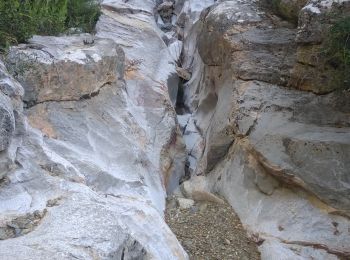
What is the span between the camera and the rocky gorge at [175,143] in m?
4.72

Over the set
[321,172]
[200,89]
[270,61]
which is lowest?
[200,89]

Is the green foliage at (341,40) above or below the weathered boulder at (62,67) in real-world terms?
above

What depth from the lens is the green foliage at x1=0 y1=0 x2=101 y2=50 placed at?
23.6ft

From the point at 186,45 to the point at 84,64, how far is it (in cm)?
663

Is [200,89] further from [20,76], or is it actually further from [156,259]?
[156,259]

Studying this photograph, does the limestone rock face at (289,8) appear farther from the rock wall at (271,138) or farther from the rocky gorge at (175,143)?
the rock wall at (271,138)

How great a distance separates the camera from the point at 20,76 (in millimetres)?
6535

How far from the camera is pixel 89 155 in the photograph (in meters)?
6.51

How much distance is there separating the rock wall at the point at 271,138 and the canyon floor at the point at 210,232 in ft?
0.49

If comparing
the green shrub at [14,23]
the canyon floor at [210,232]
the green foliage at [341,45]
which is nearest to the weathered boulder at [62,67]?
the green shrub at [14,23]

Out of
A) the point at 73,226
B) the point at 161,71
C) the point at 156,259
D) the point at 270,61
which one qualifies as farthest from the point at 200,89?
the point at 73,226

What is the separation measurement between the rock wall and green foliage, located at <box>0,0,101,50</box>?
242 centimetres

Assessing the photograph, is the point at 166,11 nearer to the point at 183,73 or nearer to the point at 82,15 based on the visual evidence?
the point at 183,73

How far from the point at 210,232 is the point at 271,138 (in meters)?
1.50
